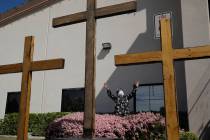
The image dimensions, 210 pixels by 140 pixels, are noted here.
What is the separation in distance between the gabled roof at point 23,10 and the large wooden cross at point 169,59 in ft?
43.2

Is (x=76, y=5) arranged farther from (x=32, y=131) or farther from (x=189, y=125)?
(x=189, y=125)

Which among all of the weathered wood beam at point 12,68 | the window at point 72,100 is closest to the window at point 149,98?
the window at point 72,100

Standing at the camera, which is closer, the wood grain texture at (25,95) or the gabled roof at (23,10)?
the wood grain texture at (25,95)

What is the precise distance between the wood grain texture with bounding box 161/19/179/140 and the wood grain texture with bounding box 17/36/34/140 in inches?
116

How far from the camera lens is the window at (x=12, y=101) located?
1800 centimetres

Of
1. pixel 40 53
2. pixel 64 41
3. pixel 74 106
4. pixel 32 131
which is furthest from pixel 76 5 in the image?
pixel 32 131

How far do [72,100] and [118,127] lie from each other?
6.60 metres

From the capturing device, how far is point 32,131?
15.4 m

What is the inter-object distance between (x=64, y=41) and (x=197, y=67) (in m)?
7.97

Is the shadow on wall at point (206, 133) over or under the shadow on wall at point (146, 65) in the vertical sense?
under

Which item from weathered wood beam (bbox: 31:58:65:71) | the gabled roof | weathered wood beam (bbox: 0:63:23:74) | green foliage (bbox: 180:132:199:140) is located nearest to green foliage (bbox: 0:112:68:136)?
the gabled roof

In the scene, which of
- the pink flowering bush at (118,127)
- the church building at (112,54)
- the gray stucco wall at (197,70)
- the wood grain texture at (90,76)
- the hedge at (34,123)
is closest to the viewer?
the wood grain texture at (90,76)

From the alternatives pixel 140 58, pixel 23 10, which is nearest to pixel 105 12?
pixel 140 58

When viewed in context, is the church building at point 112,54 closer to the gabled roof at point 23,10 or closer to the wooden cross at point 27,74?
the gabled roof at point 23,10
